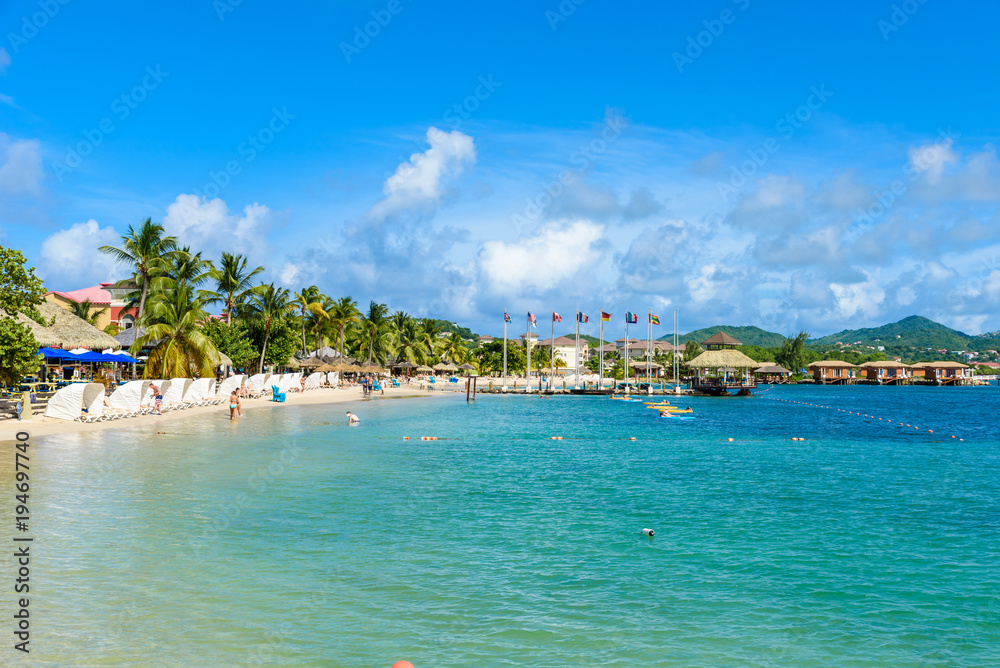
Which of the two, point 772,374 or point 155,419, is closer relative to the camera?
point 155,419

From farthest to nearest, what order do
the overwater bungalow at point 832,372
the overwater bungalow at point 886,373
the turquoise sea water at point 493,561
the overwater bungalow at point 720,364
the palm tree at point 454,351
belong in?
1. the overwater bungalow at point 886,373
2. the overwater bungalow at point 832,372
3. the palm tree at point 454,351
4. the overwater bungalow at point 720,364
5. the turquoise sea water at point 493,561

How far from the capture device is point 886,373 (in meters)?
190

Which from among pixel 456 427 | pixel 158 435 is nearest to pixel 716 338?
pixel 456 427

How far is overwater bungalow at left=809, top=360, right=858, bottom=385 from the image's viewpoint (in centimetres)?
17875

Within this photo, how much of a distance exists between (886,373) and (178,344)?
192733 mm

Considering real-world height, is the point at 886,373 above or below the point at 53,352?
below

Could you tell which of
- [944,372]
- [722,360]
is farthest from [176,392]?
[944,372]

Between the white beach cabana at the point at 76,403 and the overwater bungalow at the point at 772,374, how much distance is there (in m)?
160

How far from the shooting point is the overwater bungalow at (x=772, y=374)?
170m

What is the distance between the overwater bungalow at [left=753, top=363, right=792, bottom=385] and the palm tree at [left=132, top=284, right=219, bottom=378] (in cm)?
14649

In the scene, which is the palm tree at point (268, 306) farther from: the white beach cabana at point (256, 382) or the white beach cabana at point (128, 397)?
the white beach cabana at point (128, 397)

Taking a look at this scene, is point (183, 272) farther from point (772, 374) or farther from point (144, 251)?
point (772, 374)

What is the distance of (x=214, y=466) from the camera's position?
21.6 meters

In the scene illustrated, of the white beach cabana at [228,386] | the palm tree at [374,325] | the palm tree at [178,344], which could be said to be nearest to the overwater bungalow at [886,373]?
the palm tree at [374,325]
